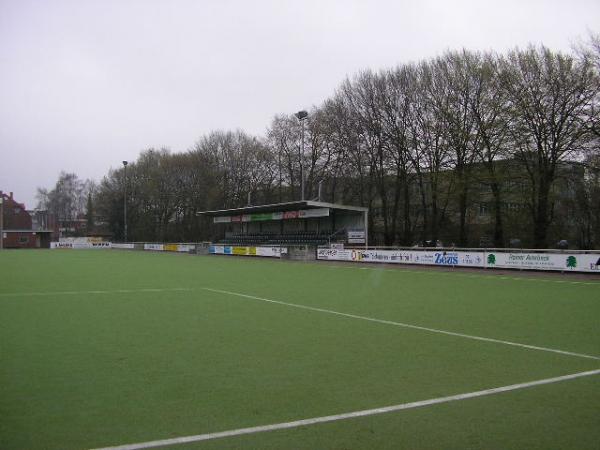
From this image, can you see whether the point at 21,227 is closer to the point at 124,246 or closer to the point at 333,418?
the point at 124,246

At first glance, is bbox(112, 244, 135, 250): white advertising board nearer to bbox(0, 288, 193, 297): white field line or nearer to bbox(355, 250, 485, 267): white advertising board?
bbox(355, 250, 485, 267): white advertising board

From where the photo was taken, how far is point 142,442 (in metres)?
4.67

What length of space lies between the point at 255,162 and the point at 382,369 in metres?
57.5

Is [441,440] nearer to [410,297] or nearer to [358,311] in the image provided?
[358,311]

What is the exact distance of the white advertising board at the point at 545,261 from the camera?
2441 centimetres

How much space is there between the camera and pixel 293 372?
7.17m

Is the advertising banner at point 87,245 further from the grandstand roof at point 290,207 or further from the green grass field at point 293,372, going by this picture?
the green grass field at point 293,372

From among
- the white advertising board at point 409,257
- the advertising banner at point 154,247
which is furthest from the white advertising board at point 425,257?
the advertising banner at point 154,247

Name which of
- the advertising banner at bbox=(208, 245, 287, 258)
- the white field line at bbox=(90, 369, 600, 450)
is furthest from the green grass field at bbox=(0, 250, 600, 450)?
the advertising banner at bbox=(208, 245, 287, 258)

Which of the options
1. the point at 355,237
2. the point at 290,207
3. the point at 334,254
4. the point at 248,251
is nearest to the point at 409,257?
the point at 334,254

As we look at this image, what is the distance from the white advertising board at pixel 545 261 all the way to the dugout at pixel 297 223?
45.8ft

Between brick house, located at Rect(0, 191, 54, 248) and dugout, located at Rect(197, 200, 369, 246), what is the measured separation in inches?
1466

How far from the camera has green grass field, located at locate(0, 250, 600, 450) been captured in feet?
16.2

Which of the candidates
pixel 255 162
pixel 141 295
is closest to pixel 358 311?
pixel 141 295
